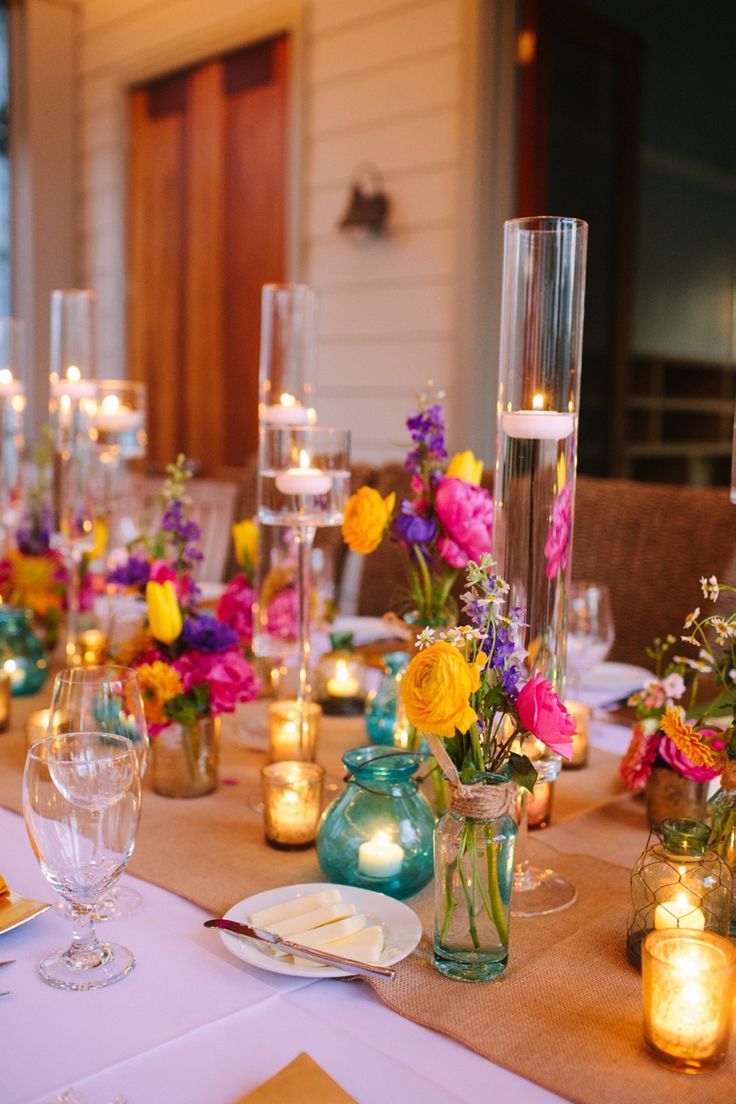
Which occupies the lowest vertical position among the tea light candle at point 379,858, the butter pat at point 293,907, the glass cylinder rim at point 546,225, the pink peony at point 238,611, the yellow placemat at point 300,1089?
the yellow placemat at point 300,1089

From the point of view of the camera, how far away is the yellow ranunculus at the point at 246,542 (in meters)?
1.60

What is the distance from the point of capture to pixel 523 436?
963 millimetres

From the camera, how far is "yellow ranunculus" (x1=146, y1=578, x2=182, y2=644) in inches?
46.8

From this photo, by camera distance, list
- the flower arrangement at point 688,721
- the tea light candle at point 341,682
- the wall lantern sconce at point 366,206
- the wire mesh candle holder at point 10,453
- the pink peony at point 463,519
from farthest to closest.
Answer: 1. the wall lantern sconce at point 366,206
2. the wire mesh candle holder at point 10,453
3. the tea light candle at point 341,682
4. the pink peony at point 463,519
5. the flower arrangement at point 688,721

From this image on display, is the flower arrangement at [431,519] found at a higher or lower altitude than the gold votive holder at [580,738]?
higher

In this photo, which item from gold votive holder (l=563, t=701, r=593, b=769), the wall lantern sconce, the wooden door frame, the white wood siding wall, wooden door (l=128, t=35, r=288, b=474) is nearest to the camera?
gold votive holder (l=563, t=701, r=593, b=769)

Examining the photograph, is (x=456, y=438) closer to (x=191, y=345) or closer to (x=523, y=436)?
(x=191, y=345)

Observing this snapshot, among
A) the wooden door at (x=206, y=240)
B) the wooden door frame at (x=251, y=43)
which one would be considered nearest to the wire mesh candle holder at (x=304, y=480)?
the wooden door frame at (x=251, y=43)

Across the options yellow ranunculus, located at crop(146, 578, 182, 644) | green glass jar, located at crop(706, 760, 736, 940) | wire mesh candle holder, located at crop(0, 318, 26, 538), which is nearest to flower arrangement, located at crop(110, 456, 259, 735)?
yellow ranunculus, located at crop(146, 578, 182, 644)

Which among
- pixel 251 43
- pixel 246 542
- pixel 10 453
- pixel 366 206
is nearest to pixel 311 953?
pixel 246 542

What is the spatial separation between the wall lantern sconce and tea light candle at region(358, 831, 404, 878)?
2887mm

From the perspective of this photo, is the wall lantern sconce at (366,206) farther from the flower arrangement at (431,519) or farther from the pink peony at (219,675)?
the pink peony at (219,675)

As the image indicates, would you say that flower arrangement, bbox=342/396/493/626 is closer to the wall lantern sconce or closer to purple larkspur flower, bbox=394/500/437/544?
purple larkspur flower, bbox=394/500/437/544

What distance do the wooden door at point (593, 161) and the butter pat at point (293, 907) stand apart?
2.64 m
